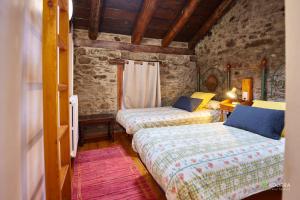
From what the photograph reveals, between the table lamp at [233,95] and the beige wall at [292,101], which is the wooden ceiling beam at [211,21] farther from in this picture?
the beige wall at [292,101]

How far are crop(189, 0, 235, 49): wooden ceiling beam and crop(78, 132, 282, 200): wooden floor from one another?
316 cm

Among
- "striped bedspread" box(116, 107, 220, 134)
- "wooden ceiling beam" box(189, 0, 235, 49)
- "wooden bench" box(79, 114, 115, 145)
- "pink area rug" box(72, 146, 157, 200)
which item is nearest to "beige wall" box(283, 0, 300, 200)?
"pink area rug" box(72, 146, 157, 200)

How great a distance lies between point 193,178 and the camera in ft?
4.19

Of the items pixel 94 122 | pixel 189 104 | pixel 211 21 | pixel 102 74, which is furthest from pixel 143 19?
pixel 94 122

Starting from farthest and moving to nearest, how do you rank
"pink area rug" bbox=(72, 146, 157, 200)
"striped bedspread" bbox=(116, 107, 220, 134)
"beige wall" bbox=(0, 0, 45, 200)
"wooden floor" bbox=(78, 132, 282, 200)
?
"striped bedspread" bbox=(116, 107, 220, 134)
"pink area rug" bbox=(72, 146, 157, 200)
"wooden floor" bbox=(78, 132, 282, 200)
"beige wall" bbox=(0, 0, 45, 200)

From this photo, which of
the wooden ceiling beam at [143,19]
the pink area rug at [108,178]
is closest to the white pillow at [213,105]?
the pink area rug at [108,178]

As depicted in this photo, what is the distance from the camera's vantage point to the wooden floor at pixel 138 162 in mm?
1565

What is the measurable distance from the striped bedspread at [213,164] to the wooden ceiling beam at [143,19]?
2.43 metres

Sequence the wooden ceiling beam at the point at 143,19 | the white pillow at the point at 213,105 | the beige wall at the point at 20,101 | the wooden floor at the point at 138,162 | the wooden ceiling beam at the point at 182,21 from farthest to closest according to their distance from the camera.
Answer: the white pillow at the point at 213,105 < the wooden ceiling beam at the point at 182,21 < the wooden ceiling beam at the point at 143,19 < the wooden floor at the point at 138,162 < the beige wall at the point at 20,101

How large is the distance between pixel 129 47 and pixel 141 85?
3.21ft

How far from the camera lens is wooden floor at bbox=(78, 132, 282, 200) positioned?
5.14ft

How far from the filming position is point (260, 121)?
2.19 meters

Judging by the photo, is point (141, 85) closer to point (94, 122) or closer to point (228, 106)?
point (94, 122)

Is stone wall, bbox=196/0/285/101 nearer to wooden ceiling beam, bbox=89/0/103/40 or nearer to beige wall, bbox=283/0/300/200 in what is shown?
wooden ceiling beam, bbox=89/0/103/40
